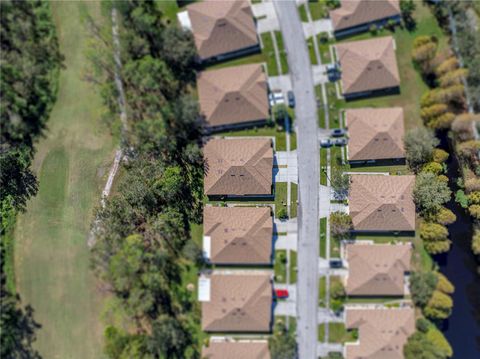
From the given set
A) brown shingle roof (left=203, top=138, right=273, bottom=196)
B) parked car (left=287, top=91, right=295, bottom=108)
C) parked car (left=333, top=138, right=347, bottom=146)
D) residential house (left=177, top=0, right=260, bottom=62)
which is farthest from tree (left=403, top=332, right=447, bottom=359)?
residential house (left=177, top=0, right=260, bottom=62)

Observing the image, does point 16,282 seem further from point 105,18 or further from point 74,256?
point 105,18

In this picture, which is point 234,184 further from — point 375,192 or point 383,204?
point 383,204

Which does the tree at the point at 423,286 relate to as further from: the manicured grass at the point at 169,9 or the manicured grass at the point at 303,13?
the manicured grass at the point at 169,9

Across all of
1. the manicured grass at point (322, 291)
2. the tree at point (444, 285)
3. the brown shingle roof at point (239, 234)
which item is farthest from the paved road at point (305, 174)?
the tree at point (444, 285)

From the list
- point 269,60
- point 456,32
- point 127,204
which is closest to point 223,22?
point 269,60

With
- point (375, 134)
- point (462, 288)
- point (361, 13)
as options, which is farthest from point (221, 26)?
point (462, 288)

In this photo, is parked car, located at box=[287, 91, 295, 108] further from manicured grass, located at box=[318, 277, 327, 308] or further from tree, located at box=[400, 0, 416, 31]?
manicured grass, located at box=[318, 277, 327, 308]
